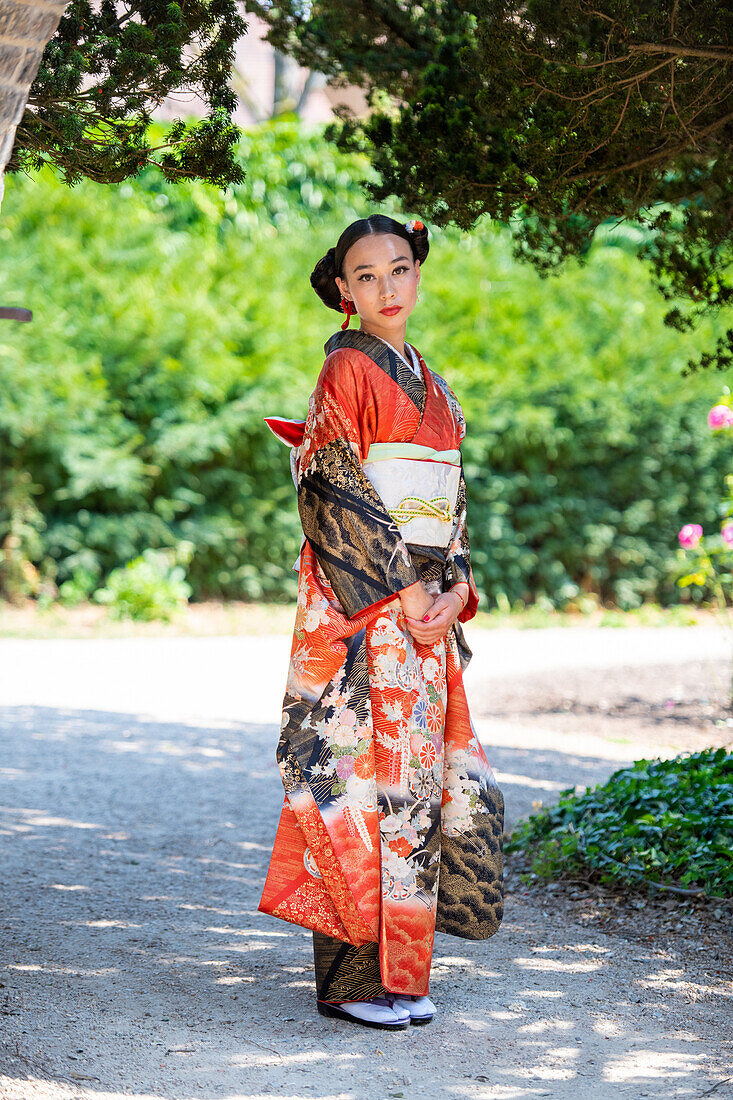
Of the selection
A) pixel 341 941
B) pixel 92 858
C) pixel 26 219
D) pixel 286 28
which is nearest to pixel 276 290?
pixel 26 219

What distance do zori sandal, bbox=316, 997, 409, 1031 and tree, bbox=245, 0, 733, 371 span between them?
217 centimetres

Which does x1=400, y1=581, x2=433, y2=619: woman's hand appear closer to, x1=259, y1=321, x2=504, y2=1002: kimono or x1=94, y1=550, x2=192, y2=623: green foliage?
x1=259, y1=321, x2=504, y2=1002: kimono

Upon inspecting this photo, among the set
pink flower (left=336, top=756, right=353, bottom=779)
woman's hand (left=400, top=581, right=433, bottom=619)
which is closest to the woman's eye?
woman's hand (left=400, top=581, right=433, bottom=619)

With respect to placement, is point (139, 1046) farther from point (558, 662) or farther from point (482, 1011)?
point (558, 662)

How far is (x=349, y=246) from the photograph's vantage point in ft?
9.37

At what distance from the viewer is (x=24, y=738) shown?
5926 mm

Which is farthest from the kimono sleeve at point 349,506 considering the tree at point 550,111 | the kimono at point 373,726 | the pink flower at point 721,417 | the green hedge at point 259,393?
the green hedge at point 259,393

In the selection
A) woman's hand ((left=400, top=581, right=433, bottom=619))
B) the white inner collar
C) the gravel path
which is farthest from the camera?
the white inner collar

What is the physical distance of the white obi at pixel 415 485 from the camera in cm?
279

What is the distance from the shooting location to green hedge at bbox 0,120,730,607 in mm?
8961

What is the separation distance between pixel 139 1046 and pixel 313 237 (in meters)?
8.69

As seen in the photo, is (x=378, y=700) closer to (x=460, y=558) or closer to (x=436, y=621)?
(x=436, y=621)

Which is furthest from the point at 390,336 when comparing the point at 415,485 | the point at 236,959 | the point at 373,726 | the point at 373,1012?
the point at 236,959

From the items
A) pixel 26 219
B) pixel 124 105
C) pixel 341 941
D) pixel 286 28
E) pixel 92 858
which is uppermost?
pixel 26 219
